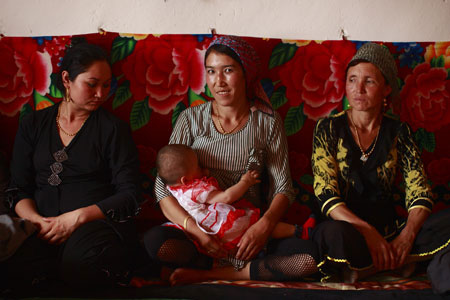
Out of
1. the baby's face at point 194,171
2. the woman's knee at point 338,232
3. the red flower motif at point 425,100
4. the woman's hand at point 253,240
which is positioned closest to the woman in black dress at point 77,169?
the baby's face at point 194,171

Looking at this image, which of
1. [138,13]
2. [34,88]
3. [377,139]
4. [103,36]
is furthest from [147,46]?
[377,139]

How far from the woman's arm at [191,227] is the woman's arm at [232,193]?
0.40 feet

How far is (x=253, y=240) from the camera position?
1.69 m

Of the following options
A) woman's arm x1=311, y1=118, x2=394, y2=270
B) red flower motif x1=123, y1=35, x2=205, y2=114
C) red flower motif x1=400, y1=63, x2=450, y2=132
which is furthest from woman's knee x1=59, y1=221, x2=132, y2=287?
red flower motif x1=400, y1=63, x2=450, y2=132

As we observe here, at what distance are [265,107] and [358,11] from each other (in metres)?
0.94

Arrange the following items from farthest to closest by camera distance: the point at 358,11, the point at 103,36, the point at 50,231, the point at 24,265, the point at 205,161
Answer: the point at 358,11
the point at 103,36
the point at 205,161
the point at 50,231
the point at 24,265

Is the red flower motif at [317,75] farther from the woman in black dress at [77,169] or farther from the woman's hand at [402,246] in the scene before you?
the woman in black dress at [77,169]

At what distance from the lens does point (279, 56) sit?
2.11 metres

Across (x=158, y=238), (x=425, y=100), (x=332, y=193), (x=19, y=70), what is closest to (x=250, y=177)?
(x=332, y=193)

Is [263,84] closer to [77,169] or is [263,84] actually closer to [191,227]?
[191,227]

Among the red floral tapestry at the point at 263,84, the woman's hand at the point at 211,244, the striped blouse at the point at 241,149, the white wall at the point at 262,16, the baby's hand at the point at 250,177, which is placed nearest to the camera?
the woman's hand at the point at 211,244

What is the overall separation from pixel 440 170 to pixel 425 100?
1.23 ft

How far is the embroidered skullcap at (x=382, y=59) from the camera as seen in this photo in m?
1.84

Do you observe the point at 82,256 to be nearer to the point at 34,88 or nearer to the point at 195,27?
the point at 34,88
